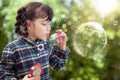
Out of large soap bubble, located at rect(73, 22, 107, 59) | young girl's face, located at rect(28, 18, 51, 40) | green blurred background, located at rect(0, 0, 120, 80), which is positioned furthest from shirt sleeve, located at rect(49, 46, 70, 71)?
green blurred background, located at rect(0, 0, 120, 80)

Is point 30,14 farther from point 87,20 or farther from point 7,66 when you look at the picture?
point 87,20

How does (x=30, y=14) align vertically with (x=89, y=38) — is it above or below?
above

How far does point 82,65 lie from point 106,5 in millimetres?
765

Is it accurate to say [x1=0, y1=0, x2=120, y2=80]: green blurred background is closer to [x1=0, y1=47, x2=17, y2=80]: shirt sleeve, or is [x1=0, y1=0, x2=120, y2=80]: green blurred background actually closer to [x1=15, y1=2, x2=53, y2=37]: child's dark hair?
[x1=15, y1=2, x2=53, y2=37]: child's dark hair

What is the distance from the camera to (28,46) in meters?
2.67

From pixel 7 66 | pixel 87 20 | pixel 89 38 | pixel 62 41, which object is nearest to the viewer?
pixel 7 66

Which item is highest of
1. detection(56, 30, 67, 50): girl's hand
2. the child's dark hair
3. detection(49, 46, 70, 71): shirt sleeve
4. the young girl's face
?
the child's dark hair

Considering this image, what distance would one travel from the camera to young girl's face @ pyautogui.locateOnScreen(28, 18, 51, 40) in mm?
2637

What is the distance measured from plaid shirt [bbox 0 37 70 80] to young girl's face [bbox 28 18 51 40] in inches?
2.3

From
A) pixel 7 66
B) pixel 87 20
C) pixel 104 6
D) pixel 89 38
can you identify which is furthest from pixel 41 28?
pixel 104 6

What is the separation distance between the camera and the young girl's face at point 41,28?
264cm

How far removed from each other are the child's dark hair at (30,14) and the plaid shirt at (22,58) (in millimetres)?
68

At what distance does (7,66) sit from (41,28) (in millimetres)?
271

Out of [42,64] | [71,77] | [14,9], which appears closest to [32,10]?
[42,64]
